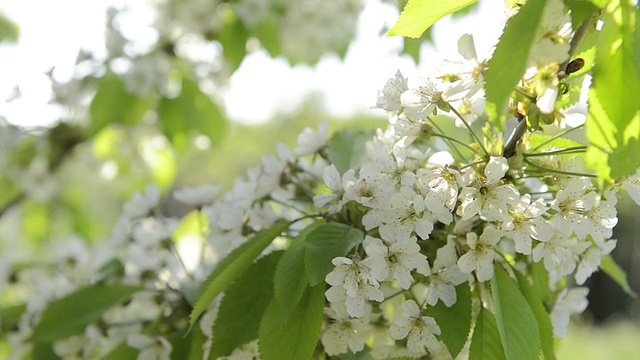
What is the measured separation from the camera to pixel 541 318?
0.96 meters

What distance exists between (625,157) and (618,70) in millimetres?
89

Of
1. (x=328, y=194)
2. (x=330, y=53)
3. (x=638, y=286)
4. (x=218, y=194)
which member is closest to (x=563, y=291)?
(x=328, y=194)

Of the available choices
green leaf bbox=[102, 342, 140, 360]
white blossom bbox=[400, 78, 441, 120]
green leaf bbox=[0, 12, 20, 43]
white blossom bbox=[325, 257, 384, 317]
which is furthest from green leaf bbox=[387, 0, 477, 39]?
green leaf bbox=[0, 12, 20, 43]

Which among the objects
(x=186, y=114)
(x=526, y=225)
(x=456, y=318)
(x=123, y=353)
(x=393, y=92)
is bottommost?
(x=186, y=114)

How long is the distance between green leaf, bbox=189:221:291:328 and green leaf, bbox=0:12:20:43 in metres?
Answer: 1.39

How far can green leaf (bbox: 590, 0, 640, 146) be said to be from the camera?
0.68m

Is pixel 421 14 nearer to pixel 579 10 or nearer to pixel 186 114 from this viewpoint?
pixel 579 10

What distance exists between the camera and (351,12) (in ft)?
7.74

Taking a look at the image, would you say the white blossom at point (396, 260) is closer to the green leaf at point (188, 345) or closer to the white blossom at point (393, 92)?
the white blossom at point (393, 92)

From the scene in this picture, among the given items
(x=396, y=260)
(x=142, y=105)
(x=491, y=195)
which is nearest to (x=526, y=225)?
(x=491, y=195)

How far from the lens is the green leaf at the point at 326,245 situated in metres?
0.85

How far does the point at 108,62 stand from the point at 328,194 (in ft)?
4.23

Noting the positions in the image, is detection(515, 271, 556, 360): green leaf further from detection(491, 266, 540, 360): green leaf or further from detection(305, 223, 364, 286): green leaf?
detection(305, 223, 364, 286): green leaf

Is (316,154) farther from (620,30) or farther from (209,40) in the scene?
(209,40)
